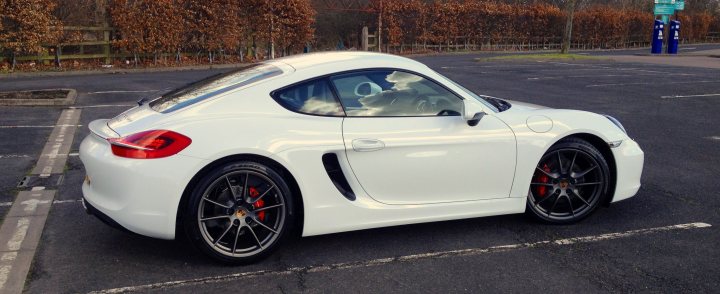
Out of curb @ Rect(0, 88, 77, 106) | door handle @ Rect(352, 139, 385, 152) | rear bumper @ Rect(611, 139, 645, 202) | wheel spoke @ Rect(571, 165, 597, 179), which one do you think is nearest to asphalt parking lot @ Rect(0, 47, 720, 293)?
rear bumper @ Rect(611, 139, 645, 202)

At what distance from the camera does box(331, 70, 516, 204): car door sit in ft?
13.3

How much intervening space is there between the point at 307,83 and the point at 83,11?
70.2 feet

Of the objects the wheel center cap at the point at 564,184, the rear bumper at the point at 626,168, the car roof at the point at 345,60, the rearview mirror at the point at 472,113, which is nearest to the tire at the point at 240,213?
the car roof at the point at 345,60

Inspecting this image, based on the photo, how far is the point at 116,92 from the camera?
14.3 metres

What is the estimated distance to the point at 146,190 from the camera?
143 inches

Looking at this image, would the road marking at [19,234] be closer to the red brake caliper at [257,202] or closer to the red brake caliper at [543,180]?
the red brake caliper at [257,202]

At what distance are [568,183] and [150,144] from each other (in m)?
2.97

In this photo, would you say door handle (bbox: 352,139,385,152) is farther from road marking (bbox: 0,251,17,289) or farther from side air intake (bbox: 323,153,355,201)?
road marking (bbox: 0,251,17,289)

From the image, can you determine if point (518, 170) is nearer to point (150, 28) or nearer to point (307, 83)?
point (307, 83)

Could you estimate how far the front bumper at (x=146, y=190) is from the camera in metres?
Answer: 3.63

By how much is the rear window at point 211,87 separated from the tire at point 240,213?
636 mm

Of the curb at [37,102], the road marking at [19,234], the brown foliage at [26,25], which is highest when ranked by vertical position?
the brown foliage at [26,25]

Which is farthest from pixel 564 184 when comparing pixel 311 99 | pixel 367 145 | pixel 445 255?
pixel 311 99

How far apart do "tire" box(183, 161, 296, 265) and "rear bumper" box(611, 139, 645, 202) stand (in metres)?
2.53
